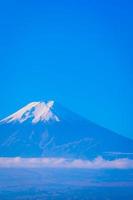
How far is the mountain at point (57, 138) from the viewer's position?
5044 inches

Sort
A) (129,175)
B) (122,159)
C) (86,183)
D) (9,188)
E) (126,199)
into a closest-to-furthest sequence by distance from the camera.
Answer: (126,199), (9,188), (86,183), (122,159), (129,175)

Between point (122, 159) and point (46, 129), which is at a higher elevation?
point (46, 129)

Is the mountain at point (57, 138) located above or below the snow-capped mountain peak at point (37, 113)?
below

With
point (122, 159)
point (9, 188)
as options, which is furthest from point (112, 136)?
point (9, 188)

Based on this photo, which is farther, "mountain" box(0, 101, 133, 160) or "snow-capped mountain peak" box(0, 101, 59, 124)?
"snow-capped mountain peak" box(0, 101, 59, 124)

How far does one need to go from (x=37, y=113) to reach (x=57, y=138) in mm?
10063

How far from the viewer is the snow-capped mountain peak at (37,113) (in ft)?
445

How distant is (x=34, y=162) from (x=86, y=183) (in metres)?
30.3

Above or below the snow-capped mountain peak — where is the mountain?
below

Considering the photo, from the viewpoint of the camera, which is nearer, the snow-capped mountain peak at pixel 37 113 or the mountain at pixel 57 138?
the mountain at pixel 57 138

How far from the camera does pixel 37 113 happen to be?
13700 centimetres

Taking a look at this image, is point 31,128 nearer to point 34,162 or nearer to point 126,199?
point 34,162

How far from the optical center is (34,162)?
13975 cm

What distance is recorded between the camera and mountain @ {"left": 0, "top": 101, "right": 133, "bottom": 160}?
420 ft
